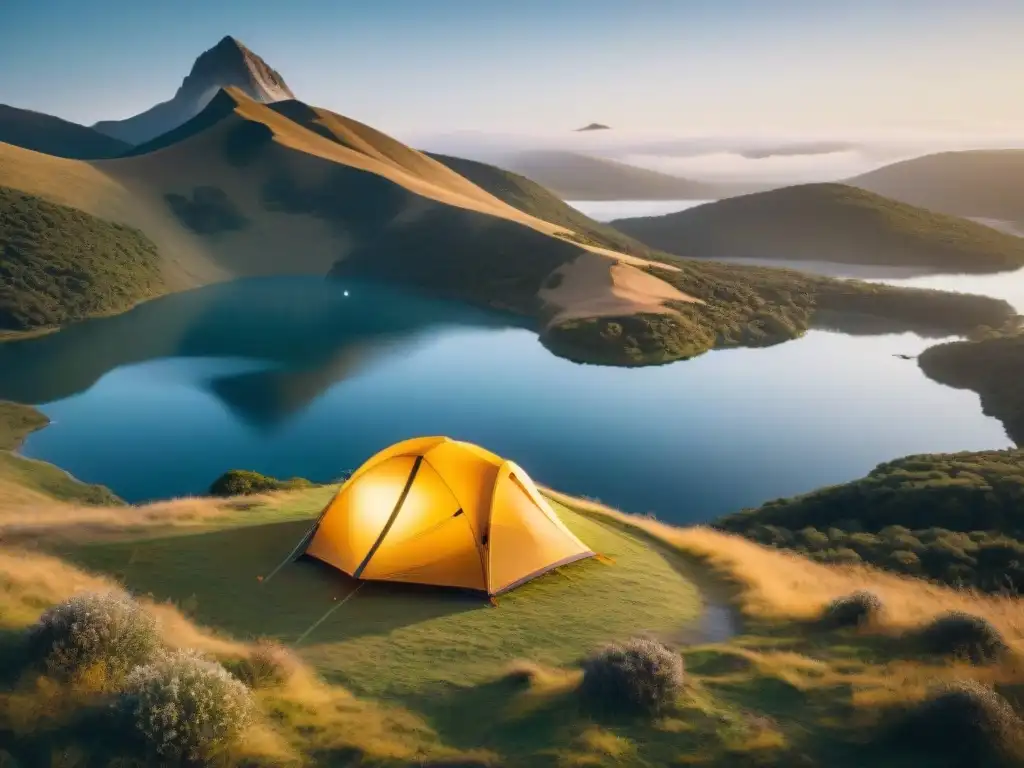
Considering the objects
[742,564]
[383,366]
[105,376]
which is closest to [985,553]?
[742,564]

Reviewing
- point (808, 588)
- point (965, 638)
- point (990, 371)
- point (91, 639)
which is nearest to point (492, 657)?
point (91, 639)

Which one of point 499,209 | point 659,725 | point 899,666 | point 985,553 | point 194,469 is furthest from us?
point 499,209

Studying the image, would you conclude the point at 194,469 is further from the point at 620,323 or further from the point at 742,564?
the point at 620,323

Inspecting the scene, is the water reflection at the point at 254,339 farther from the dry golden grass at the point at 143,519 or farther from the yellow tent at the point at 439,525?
the yellow tent at the point at 439,525

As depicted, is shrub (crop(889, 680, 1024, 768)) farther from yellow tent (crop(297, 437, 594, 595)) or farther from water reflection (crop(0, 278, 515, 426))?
water reflection (crop(0, 278, 515, 426))

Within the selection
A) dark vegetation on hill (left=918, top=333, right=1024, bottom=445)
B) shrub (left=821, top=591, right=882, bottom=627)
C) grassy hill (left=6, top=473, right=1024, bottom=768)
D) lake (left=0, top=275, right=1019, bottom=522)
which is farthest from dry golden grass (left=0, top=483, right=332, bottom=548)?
dark vegetation on hill (left=918, top=333, right=1024, bottom=445)

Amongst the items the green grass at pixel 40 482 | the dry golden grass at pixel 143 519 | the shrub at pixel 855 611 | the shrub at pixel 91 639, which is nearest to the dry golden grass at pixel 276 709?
the shrub at pixel 91 639
